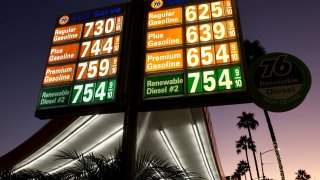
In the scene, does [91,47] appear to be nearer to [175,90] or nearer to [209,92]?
[175,90]

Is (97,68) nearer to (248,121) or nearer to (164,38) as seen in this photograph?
(164,38)

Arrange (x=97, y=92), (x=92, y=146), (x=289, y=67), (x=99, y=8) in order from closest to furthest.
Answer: (x=289, y=67), (x=97, y=92), (x=99, y=8), (x=92, y=146)

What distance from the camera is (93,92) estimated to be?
7.29 meters

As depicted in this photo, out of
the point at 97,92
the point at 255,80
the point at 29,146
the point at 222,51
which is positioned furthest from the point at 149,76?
the point at 29,146

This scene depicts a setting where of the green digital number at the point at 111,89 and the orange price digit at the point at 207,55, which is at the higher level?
the orange price digit at the point at 207,55

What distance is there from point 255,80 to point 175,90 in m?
1.60

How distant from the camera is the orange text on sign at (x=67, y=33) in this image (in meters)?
8.59

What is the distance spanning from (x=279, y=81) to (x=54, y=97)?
16.3ft

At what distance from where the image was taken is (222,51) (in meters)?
7.09

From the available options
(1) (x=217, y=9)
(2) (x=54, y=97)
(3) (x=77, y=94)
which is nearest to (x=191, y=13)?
(1) (x=217, y=9)

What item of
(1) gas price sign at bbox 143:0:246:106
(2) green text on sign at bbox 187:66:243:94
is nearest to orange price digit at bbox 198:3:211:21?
(1) gas price sign at bbox 143:0:246:106

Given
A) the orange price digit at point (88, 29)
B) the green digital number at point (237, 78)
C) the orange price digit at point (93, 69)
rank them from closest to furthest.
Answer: the green digital number at point (237, 78) → the orange price digit at point (93, 69) → the orange price digit at point (88, 29)

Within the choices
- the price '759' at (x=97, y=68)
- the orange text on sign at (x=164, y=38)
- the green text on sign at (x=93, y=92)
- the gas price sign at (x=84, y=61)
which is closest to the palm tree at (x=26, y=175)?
the gas price sign at (x=84, y=61)

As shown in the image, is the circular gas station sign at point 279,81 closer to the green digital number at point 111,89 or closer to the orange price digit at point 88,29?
the green digital number at point 111,89
